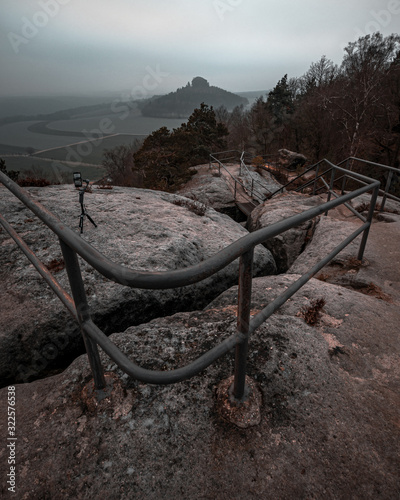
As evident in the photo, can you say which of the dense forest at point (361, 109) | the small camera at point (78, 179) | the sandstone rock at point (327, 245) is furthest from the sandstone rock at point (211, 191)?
the dense forest at point (361, 109)

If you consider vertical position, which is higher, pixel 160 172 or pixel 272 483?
pixel 272 483

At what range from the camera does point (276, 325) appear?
2307mm

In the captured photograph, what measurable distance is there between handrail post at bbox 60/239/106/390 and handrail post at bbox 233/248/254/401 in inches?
31.3

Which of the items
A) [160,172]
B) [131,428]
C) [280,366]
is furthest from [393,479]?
[160,172]

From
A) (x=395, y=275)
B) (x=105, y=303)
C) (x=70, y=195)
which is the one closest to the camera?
(x=105, y=303)

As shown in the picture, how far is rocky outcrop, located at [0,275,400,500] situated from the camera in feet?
4.41

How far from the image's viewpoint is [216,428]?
1.57 meters

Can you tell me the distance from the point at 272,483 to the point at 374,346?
58.1 inches

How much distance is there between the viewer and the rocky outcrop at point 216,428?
134 centimetres

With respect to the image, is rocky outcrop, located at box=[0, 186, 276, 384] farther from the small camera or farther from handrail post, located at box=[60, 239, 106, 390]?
handrail post, located at box=[60, 239, 106, 390]

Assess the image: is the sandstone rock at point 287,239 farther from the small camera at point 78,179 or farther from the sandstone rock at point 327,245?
the small camera at point 78,179

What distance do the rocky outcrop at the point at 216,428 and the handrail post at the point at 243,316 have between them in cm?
20

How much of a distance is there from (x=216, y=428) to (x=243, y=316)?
718 mm

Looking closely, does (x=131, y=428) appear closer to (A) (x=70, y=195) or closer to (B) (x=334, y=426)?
(B) (x=334, y=426)
